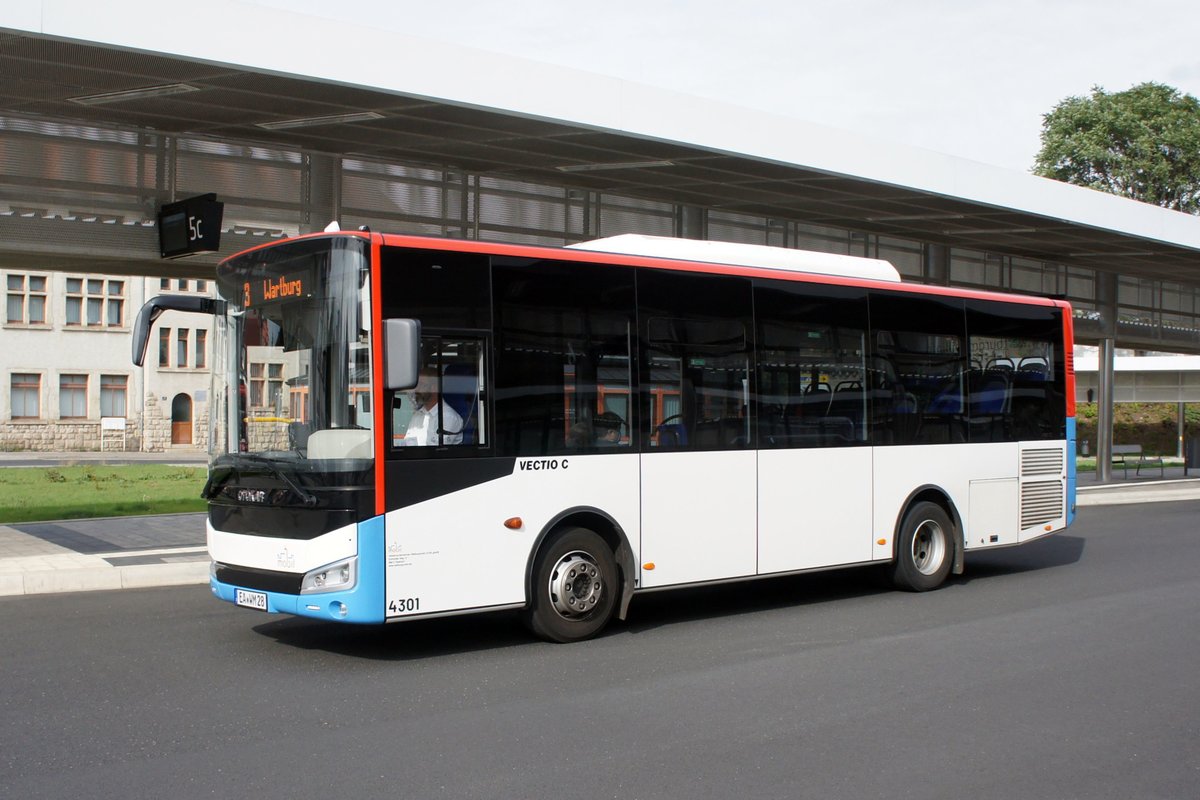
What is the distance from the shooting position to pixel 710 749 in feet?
21.0

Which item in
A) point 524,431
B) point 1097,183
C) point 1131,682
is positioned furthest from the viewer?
point 1097,183

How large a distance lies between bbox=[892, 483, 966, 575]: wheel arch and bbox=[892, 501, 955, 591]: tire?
0.04 m

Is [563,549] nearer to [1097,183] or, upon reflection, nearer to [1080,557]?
[1080,557]

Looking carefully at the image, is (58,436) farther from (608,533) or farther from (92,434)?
(608,533)

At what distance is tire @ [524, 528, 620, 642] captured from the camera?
9.35 m

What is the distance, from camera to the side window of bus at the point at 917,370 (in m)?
12.1

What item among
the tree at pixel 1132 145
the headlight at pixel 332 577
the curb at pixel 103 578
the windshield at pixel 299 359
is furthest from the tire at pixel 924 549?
the tree at pixel 1132 145

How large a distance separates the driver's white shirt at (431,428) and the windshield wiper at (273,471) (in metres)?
0.75

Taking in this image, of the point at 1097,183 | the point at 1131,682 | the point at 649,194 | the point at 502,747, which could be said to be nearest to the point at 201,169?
the point at 649,194

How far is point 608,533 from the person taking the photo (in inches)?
387

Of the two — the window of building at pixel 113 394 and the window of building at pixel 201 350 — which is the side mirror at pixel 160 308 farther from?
the window of building at pixel 201 350

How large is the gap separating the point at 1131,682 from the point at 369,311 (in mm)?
5628

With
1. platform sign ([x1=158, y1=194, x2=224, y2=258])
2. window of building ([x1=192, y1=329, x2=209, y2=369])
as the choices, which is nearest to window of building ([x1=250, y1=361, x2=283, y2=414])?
platform sign ([x1=158, y1=194, x2=224, y2=258])

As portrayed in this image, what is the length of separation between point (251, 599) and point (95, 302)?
1977 inches
